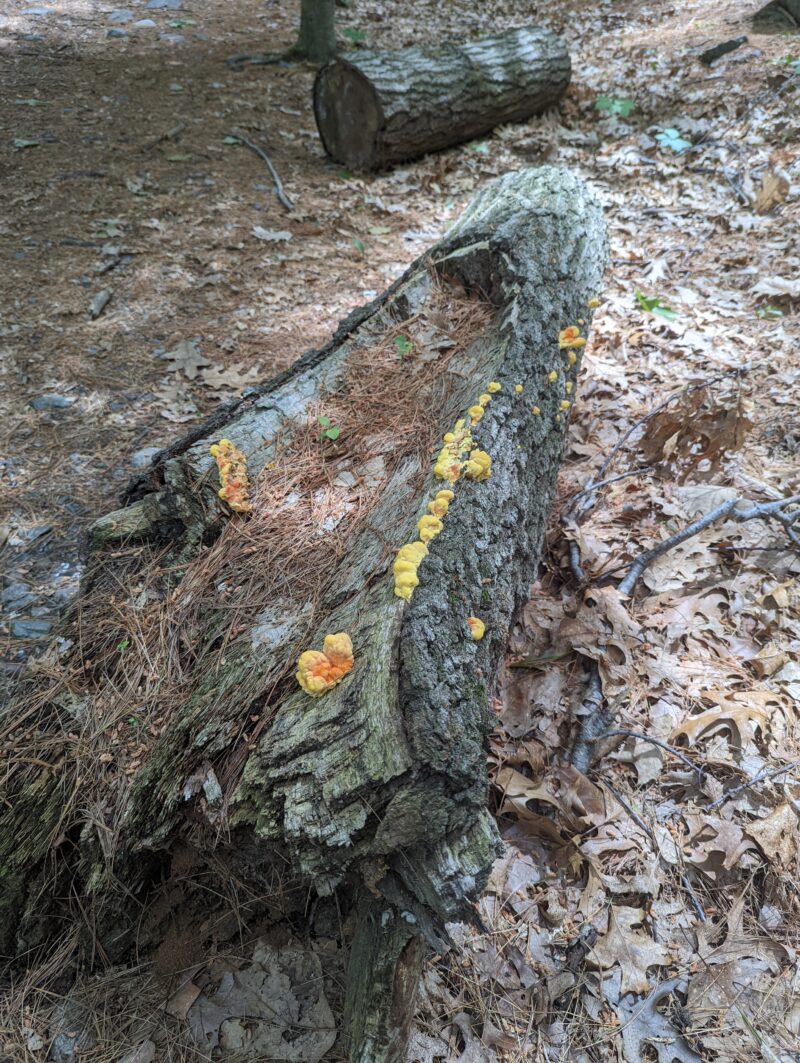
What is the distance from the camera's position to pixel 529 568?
2705 mm

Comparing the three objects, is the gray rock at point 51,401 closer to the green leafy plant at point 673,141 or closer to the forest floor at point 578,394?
the forest floor at point 578,394

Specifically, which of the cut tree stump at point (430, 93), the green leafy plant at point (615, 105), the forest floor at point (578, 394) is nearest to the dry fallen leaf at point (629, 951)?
the forest floor at point (578, 394)

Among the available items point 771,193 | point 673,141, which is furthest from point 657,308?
point 673,141

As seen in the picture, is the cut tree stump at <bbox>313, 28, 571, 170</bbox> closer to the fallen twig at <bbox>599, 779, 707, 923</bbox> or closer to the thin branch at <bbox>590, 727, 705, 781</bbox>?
the thin branch at <bbox>590, 727, 705, 781</bbox>

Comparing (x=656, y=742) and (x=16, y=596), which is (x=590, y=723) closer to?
(x=656, y=742)


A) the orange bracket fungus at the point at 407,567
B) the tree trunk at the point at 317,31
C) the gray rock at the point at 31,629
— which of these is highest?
the tree trunk at the point at 317,31

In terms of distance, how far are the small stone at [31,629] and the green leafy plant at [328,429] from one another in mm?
1647

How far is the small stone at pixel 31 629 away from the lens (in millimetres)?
2998

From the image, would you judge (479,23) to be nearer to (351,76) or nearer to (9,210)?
(351,76)

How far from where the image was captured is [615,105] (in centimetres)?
739

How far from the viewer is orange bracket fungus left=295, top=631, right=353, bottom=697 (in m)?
1.81

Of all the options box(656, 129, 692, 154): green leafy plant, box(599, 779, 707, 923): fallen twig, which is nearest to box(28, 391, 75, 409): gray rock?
box(599, 779, 707, 923): fallen twig

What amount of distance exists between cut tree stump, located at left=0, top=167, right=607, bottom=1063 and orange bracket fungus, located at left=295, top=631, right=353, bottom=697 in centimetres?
3

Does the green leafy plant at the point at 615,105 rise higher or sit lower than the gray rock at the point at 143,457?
higher
